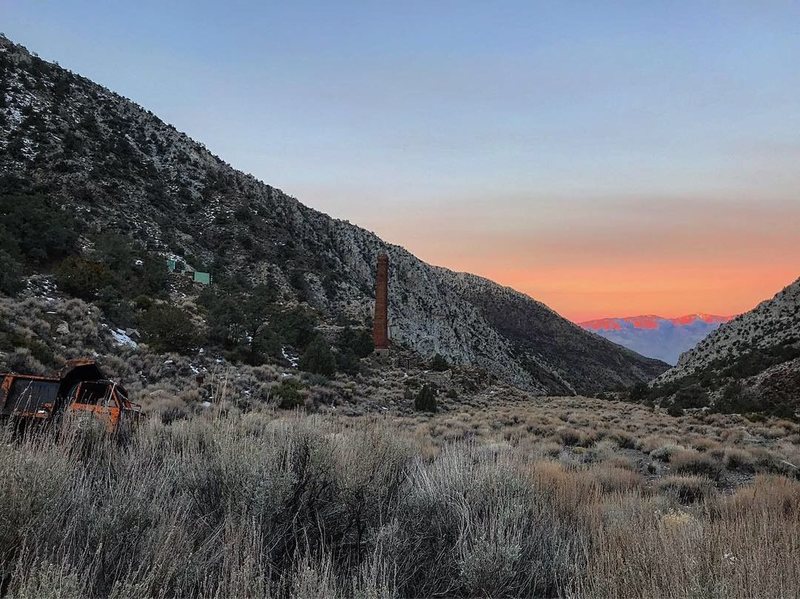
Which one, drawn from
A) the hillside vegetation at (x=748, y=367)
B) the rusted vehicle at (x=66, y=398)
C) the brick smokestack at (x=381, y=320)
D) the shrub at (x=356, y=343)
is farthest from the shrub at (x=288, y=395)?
the hillside vegetation at (x=748, y=367)

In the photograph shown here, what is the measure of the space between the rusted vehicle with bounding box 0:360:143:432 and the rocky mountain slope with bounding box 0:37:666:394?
129 feet

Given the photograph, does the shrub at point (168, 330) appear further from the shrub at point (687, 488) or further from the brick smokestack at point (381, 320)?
the brick smokestack at point (381, 320)

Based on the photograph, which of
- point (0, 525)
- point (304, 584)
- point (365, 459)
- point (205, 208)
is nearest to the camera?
point (304, 584)

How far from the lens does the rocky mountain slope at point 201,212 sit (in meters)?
46.1

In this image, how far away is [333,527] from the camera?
502cm

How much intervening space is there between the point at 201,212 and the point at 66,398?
180 ft

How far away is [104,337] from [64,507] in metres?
19.3

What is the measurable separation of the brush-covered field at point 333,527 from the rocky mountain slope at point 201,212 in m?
42.1

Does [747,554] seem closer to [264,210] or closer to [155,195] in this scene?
[155,195]

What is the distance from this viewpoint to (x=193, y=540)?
401 centimetres

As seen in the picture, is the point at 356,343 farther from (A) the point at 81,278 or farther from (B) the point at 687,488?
(B) the point at 687,488

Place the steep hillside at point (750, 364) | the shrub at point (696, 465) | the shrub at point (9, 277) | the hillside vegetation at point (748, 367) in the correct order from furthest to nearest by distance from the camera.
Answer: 1. the steep hillside at point (750, 364)
2. the hillside vegetation at point (748, 367)
3. the shrub at point (9, 277)
4. the shrub at point (696, 465)

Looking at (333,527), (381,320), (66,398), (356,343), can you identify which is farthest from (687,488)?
(381,320)

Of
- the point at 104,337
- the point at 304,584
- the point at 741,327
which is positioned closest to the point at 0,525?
the point at 304,584
